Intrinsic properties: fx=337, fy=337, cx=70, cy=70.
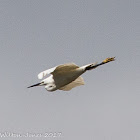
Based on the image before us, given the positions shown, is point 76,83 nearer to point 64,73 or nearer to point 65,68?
point 64,73

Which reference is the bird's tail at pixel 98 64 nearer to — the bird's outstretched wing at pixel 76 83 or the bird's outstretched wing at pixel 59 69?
the bird's outstretched wing at pixel 59 69

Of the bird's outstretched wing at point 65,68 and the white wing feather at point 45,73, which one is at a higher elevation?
the bird's outstretched wing at point 65,68

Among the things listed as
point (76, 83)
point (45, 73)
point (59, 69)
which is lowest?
point (76, 83)

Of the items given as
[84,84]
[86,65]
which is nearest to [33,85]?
[84,84]

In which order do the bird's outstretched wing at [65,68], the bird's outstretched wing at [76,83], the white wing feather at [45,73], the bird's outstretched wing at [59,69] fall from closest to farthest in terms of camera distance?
the white wing feather at [45,73]
the bird's outstretched wing at [59,69]
the bird's outstretched wing at [65,68]
the bird's outstretched wing at [76,83]

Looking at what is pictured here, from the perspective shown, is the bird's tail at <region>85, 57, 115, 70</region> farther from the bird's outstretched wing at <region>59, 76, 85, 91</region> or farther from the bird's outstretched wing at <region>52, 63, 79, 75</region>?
the bird's outstretched wing at <region>59, 76, 85, 91</region>

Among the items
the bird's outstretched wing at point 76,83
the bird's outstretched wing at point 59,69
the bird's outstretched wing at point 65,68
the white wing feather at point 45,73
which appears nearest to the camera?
the white wing feather at point 45,73

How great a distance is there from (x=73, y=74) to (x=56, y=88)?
72.4 inches

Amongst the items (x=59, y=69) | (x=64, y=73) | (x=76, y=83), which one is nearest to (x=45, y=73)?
(x=59, y=69)

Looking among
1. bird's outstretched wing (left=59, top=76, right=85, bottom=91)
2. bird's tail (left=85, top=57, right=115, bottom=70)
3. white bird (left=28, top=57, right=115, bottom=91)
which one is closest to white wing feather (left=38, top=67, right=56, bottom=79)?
white bird (left=28, top=57, right=115, bottom=91)

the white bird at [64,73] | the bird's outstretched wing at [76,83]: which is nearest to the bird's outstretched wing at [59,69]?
the white bird at [64,73]

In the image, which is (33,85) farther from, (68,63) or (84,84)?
(68,63)

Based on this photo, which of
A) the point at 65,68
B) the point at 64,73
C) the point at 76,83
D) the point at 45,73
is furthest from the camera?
the point at 76,83

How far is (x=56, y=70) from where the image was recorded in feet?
57.8
